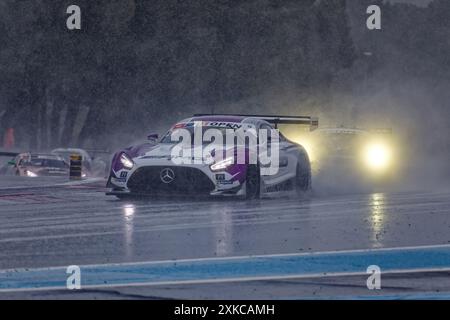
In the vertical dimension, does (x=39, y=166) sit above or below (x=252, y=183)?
above

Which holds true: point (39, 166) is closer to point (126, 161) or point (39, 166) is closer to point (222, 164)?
point (126, 161)

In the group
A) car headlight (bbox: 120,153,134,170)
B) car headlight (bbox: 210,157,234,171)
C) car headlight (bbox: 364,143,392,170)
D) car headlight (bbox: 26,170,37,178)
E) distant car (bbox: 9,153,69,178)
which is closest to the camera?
car headlight (bbox: 210,157,234,171)

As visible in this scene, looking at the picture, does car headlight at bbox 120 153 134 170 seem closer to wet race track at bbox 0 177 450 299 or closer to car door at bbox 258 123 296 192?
wet race track at bbox 0 177 450 299

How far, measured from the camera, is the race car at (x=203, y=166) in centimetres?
1759

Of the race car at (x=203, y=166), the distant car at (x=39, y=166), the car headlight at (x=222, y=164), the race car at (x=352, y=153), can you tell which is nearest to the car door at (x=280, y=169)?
the race car at (x=203, y=166)

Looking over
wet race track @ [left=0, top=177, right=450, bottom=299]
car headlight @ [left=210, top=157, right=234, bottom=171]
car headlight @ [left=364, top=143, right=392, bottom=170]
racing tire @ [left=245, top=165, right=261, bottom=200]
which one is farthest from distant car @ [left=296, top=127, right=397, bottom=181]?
car headlight @ [left=210, top=157, right=234, bottom=171]

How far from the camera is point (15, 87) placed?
57.1 m

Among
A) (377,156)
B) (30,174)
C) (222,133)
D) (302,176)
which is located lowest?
(30,174)

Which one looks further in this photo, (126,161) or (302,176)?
(302,176)

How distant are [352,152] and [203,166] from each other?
870cm

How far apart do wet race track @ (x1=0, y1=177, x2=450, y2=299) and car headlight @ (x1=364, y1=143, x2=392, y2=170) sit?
6590 millimetres

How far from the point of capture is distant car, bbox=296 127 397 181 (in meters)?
24.9

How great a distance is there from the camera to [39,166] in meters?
34.7

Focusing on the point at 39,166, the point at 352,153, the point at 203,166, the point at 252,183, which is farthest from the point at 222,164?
the point at 39,166
